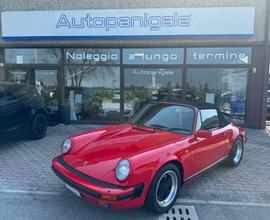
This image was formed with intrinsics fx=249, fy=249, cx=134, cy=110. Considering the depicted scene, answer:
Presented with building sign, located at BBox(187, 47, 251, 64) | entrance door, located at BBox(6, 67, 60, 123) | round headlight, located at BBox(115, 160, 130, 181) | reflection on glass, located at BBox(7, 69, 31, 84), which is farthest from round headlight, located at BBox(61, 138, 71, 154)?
reflection on glass, located at BBox(7, 69, 31, 84)

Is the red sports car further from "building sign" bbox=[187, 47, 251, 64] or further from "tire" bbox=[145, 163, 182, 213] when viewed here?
"building sign" bbox=[187, 47, 251, 64]

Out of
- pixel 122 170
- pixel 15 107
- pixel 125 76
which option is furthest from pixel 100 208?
pixel 125 76

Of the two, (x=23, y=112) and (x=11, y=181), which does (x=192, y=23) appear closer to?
(x=23, y=112)

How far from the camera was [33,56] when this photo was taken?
8.70 metres

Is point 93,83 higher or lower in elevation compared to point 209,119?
higher

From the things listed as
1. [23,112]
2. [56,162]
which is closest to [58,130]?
[23,112]

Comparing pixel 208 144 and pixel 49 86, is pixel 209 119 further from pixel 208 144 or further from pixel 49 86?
pixel 49 86

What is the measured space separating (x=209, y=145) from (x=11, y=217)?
2.89 m

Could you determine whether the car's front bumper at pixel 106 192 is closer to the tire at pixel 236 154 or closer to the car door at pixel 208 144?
the car door at pixel 208 144

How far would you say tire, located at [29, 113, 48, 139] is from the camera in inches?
251

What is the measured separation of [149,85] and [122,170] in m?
5.94

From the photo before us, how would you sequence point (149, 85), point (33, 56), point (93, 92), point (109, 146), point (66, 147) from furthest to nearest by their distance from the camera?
point (93, 92)
point (33, 56)
point (149, 85)
point (66, 147)
point (109, 146)

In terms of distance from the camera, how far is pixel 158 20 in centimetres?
777

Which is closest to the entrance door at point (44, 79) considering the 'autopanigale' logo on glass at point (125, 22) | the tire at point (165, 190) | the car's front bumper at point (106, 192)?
the 'autopanigale' logo on glass at point (125, 22)
